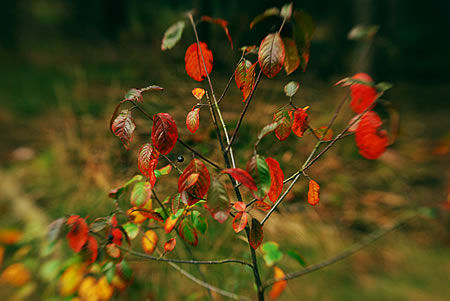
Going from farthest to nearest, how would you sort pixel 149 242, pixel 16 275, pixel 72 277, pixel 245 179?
1. pixel 16 275
2. pixel 72 277
3. pixel 149 242
4. pixel 245 179

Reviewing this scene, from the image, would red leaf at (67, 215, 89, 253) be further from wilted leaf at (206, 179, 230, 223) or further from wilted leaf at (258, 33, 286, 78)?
wilted leaf at (258, 33, 286, 78)

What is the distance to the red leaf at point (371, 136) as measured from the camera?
0.40m

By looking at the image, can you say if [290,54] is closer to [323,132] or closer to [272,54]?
[272,54]

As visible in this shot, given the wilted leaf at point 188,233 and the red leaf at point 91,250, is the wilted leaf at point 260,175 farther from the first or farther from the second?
the red leaf at point 91,250

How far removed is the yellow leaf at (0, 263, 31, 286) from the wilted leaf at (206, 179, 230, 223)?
0.97m

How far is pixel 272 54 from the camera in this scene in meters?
0.36

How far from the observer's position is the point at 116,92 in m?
1.39

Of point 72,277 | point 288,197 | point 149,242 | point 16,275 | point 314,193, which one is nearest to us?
point 314,193

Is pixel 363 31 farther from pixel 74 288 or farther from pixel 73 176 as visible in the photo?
pixel 73 176

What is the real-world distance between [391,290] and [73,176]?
1436 mm

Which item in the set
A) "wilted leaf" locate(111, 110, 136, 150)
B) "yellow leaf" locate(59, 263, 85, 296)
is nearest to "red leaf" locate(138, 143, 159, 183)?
"wilted leaf" locate(111, 110, 136, 150)

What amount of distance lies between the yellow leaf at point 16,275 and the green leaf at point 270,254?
853 mm

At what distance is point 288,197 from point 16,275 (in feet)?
3.23

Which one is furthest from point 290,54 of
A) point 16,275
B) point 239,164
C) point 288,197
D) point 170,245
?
point 16,275
